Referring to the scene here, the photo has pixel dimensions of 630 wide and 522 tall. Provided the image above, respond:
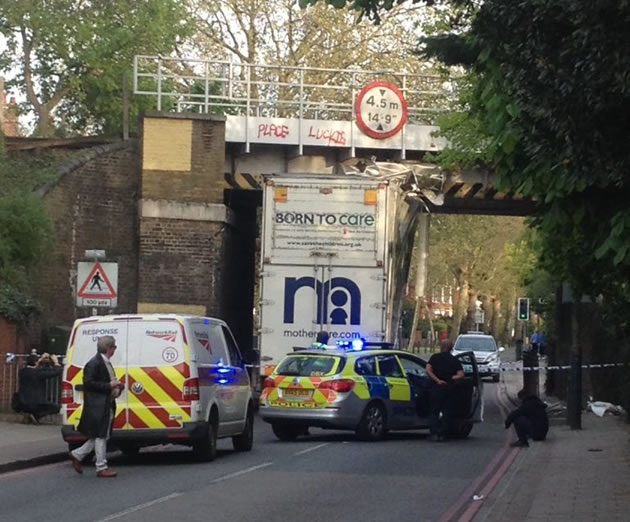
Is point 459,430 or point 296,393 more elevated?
point 296,393

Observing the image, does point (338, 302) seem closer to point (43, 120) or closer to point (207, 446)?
point (207, 446)

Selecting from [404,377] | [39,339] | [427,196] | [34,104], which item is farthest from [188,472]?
[34,104]

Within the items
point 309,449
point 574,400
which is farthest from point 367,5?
point 574,400

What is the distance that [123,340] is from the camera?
17.1 m

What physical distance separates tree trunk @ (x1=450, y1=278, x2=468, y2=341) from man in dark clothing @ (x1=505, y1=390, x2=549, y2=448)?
56.8 meters

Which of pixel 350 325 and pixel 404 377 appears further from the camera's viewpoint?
pixel 350 325

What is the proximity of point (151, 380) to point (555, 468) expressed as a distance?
5307 mm

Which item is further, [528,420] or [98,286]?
[98,286]

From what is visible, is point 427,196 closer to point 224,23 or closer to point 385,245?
point 385,245

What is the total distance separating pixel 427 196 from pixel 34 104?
25.3 m

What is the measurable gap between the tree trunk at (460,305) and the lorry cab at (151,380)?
61.6 m

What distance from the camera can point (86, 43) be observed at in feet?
158

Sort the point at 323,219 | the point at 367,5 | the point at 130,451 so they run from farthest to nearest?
the point at 323,219 < the point at 130,451 < the point at 367,5

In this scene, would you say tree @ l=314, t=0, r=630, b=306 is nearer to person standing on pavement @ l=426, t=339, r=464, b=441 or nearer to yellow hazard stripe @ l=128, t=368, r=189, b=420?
yellow hazard stripe @ l=128, t=368, r=189, b=420
